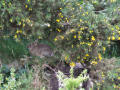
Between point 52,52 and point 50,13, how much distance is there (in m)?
0.92

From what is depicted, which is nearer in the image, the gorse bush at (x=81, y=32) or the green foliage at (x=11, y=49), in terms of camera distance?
the gorse bush at (x=81, y=32)

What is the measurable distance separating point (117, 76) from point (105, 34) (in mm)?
949

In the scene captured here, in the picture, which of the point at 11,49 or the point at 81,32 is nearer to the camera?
the point at 81,32

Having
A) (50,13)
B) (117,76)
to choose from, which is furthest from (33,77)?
(117,76)

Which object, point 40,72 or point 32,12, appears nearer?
point 32,12

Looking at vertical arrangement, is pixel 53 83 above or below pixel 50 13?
below

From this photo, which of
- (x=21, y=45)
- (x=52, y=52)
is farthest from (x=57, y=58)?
(x=21, y=45)

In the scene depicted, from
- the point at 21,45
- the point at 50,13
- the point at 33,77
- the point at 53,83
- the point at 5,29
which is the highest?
the point at 50,13

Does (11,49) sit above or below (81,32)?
below

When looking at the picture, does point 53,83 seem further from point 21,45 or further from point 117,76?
point 117,76

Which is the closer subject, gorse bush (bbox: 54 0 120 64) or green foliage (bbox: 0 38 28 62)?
gorse bush (bbox: 54 0 120 64)

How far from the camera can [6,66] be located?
3.64 meters

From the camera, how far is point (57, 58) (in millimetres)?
3768

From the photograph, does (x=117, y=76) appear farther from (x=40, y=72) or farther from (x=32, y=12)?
(x=32, y=12)
